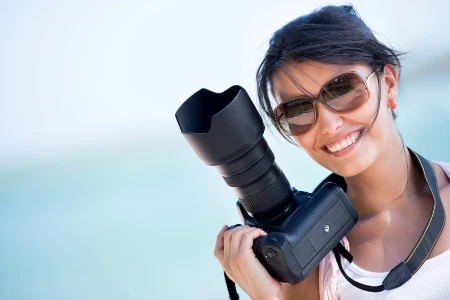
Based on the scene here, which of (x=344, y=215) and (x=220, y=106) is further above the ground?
(x=220, y=106)

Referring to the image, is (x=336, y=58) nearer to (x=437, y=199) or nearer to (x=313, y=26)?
(x=313, y=26)

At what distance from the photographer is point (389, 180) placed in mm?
1149

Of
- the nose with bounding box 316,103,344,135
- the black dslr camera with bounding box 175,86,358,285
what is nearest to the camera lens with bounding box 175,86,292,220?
the black dslr camera with bounding box 175,86,358,285

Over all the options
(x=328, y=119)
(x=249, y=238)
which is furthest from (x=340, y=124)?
(x=249, y=238)

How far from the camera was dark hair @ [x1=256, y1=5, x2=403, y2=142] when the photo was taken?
3.34 ft

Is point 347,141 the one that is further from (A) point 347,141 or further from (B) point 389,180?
(B) point 389,180

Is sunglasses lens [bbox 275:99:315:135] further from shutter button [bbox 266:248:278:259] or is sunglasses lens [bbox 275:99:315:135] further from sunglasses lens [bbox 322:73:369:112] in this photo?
shutter button [bbox 266:248:278:259]

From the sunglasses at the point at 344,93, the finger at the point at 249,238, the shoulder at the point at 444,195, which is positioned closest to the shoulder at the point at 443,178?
the shoulder at the point at 444,195

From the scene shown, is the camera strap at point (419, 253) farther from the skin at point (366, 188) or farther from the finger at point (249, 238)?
the finger at point (249, 238)

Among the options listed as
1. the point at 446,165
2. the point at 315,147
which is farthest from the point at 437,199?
the point at 315,147

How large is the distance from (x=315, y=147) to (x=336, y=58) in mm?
169

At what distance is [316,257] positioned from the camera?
98cm

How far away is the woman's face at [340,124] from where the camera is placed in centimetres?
102

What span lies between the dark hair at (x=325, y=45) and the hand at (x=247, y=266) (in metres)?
0.24
